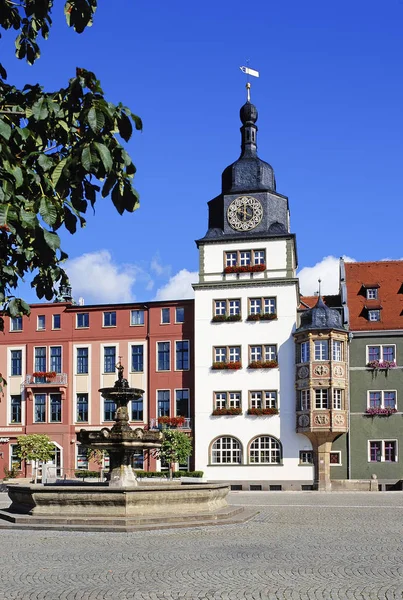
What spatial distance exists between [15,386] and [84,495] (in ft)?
116

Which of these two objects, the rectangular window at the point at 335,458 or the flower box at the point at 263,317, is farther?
the flower box at the point at 263,317

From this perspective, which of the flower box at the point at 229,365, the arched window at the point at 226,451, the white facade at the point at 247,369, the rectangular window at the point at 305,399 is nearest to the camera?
the rectangular window at the point at 305,399

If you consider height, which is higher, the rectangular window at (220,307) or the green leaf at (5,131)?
the rectangular window at (220,307)

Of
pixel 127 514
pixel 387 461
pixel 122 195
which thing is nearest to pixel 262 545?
pixel 127 514

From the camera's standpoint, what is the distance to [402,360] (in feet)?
158

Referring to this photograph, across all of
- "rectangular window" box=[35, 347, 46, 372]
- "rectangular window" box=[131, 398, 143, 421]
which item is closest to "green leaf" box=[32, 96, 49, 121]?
"rectangular window" box=[131, 398, 143, 421]

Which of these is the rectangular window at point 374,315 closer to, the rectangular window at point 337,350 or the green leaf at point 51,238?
the rectangular window at point 337,350

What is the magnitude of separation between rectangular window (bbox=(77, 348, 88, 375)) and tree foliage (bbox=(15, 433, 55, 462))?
5009mm

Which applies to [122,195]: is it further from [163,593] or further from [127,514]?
[127,514]

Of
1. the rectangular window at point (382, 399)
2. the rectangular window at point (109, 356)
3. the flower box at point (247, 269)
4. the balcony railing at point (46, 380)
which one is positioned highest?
the flower box at point (247, 269)

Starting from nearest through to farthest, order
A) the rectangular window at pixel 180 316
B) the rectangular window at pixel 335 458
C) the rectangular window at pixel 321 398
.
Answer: the rectangular window at pixel 321 398 < the rectangular window at pixel 335 458 < the rectangular window at pixel 180 316

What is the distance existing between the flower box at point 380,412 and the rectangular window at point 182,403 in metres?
10.5

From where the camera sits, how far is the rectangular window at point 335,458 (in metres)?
48.5

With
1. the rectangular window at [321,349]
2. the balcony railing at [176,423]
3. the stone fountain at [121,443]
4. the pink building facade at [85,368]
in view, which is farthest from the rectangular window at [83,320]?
the stone fountain at [121,443]
